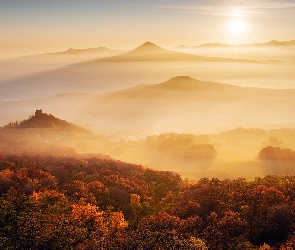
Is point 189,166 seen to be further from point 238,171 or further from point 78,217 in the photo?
point 78,217

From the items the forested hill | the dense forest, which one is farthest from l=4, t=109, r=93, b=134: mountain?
the dense forest

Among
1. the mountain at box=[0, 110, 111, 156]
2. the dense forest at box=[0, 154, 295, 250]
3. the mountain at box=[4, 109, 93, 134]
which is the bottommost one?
the dense forest at box=[0, 154, 295, 250]

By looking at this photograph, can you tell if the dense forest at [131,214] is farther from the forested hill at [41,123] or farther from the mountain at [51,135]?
the forested hill at [41,123]

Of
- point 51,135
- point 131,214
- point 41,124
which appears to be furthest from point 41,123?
point 131,214

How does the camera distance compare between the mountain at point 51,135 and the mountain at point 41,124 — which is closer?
the mountain at point 51,135

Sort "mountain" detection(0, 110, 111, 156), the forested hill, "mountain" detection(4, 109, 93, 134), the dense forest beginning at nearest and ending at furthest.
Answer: the dense forest → "mountain" detection(0, 110, 111, 156) → "mountain" detection(4, 109, 93, 134) → the forested hill

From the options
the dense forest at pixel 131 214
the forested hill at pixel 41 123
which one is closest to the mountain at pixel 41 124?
the forested hill at pixel 41 123

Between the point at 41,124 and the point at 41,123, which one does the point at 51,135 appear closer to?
the point at 41,124

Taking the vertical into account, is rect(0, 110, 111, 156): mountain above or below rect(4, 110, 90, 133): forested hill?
below

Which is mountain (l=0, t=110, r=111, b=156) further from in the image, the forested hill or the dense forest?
the dense forest
